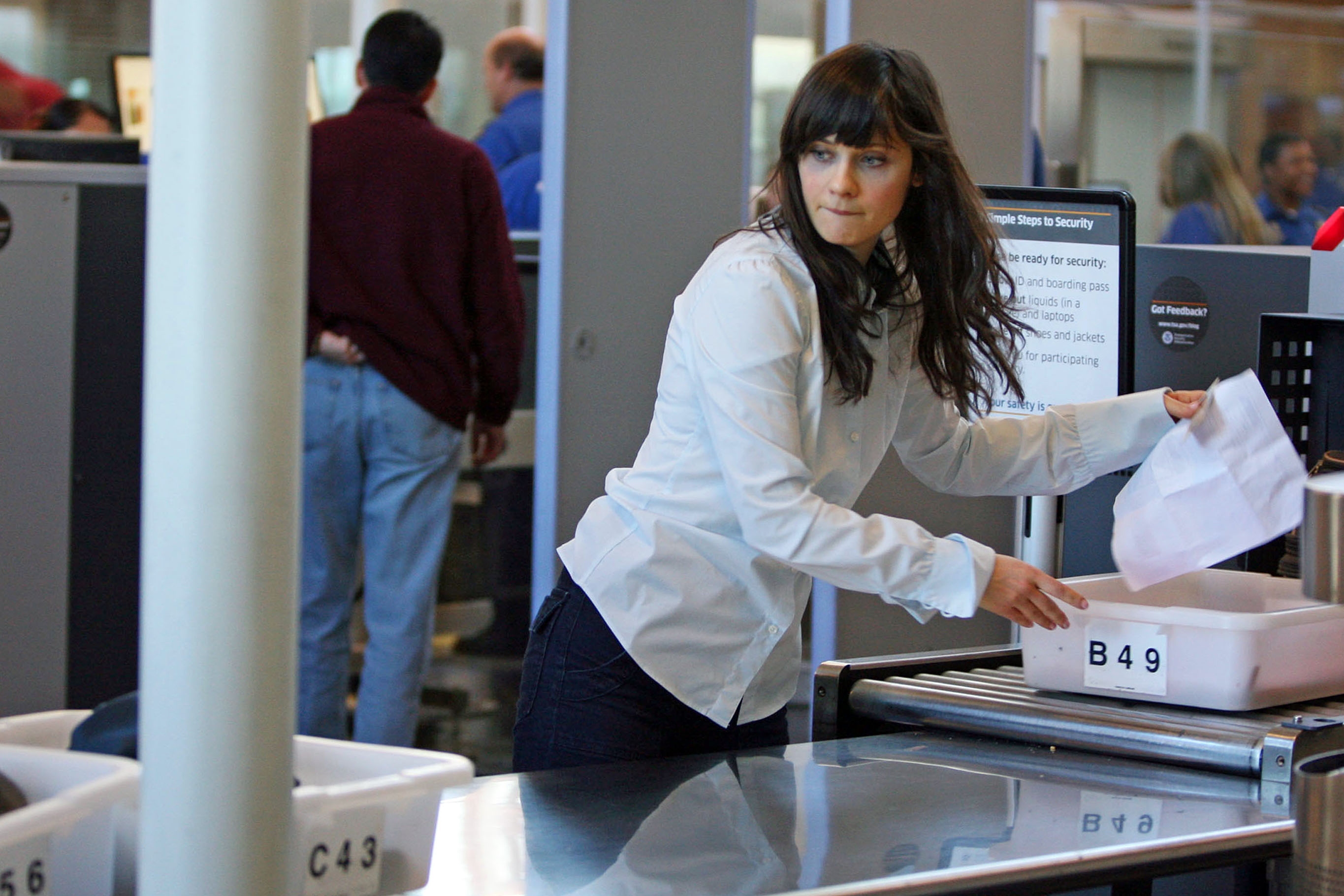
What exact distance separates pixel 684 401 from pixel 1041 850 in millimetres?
537

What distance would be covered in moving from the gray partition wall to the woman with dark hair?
1.31m

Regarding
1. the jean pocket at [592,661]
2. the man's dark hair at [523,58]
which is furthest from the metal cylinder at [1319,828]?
the man's dark hair at [523,58]

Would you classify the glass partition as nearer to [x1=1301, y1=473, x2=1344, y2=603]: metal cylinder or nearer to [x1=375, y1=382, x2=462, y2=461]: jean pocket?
[x1=375, y1=382, x2=462, y2=461]: jean pocket

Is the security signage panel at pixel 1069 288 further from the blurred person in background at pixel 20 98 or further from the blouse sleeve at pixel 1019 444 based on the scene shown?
the blurred person in background at pixel 20 98

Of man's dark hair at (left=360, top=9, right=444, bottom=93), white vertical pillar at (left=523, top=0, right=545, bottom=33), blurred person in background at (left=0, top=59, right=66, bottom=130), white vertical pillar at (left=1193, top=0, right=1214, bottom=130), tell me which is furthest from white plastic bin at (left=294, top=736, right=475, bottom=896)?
white vertical pillar at (left=1193, top=0, right=1214, bottom=130)

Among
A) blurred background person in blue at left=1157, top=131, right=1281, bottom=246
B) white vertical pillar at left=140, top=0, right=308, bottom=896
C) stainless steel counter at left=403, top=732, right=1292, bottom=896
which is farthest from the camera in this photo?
blurred background person in blue at left=1157, top=131, right=1281, bottom=246

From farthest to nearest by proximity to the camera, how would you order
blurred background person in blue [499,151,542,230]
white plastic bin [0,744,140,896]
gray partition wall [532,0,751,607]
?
blurred background person in blue [499,151,542,230], gray partition wall [532,0,751,607], white plastic bin [0,744,140,896]

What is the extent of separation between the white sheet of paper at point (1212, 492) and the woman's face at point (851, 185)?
0.37m

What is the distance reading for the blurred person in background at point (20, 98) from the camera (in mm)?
5434

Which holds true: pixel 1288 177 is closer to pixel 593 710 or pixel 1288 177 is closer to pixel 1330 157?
pixel 1330 157

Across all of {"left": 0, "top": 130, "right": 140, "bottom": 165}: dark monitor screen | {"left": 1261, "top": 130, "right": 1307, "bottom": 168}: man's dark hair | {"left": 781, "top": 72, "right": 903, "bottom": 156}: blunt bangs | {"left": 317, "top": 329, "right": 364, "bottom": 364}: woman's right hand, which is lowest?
{"left": 317, "top": 329, "right": 364, "bottom": 364}: woman's right hand

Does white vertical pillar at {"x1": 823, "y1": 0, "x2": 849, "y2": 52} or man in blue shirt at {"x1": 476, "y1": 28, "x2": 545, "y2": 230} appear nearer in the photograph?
white vertical pillar at {"x1": 823, "y1": 0, "x2": 849, "y2": 52}

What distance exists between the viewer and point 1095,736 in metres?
1.47

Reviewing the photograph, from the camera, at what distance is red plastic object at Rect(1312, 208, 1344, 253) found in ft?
5.83
